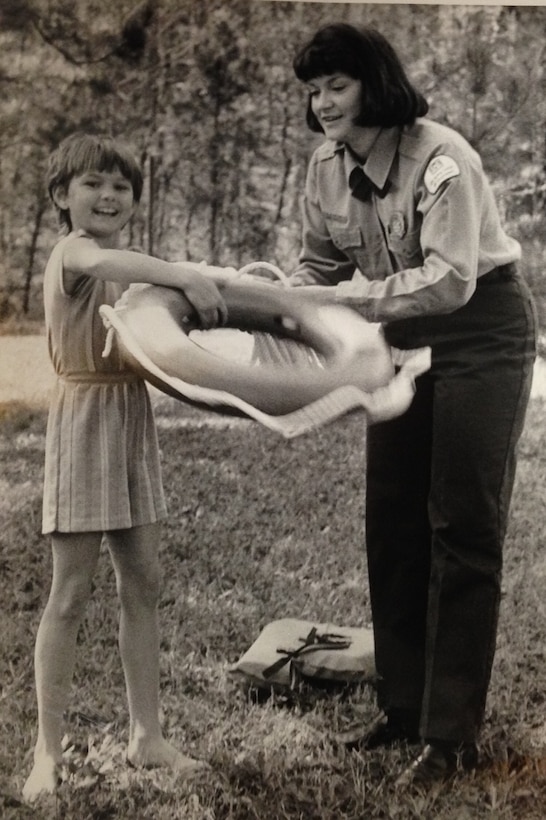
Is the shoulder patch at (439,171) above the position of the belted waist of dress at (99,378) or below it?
above

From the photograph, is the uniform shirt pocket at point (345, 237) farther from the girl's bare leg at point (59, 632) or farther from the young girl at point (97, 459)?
the girl's bare leg at point (59, 632)

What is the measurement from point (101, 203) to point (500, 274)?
0.66m

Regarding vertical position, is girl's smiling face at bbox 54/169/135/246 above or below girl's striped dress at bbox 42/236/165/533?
above

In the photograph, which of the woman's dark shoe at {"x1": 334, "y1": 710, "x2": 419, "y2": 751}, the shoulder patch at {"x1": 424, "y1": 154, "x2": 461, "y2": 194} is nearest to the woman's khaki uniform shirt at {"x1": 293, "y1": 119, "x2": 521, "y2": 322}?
the shoulder patch at {"x1": 424, "y1": 154, "x2": 461, "y2": 194}

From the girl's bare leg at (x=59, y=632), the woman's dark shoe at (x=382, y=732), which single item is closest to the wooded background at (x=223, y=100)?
the girl's bare leg at (x=59, y=632)

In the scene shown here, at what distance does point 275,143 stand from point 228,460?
548 millimetres

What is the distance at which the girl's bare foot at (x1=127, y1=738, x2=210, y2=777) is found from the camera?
1.43 m

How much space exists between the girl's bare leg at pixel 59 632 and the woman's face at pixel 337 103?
0.78m

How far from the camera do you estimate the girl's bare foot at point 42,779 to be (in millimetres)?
1418

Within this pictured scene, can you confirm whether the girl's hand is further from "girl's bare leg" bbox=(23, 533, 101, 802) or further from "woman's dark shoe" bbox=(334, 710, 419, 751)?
"woman's dark shoe" bbox=(334, 710, 419, 751)

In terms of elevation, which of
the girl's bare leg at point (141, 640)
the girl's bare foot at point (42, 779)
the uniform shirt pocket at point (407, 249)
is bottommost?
the girl's bare foot at point (42, 779)

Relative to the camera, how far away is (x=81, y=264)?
4.69 feet

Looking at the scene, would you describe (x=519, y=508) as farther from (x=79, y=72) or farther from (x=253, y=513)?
(x=79, y=72)

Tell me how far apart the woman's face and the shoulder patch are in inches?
5.6
